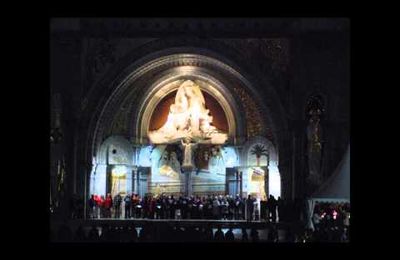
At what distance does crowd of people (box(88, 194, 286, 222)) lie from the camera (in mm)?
29375

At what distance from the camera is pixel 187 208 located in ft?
96.4

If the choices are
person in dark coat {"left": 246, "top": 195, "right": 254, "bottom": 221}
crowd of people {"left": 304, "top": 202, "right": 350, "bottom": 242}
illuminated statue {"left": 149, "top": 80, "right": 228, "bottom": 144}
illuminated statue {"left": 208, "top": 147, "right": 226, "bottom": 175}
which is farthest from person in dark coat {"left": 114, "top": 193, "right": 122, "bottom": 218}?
crowd of people {"left": 304, "top": 202, "right": 350, "bottom": 242}

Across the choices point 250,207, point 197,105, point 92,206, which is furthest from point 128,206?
point 197,105

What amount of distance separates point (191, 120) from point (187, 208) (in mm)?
4396

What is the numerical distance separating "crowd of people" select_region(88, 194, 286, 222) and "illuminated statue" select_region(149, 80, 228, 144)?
3.07 metres

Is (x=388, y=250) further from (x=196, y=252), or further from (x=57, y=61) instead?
(x=57, y=61)

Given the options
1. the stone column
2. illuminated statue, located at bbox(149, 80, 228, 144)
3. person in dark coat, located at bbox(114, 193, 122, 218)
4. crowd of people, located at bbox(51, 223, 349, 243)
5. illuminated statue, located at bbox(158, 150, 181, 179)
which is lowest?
crowd of people, located at bbox(51, 223, 349, 243)

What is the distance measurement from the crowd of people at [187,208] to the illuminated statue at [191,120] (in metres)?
3.07

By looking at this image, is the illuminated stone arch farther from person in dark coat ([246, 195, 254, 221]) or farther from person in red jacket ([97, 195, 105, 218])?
person in dark coat ([246, 195, 254, 221])

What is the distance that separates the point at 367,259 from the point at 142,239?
13.7m

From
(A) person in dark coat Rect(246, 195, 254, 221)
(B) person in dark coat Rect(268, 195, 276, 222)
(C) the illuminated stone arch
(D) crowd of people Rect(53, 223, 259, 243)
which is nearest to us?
(D) crowd of people Rect(53, 223, 259, 243)

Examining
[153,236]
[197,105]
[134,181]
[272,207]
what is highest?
[197,105]

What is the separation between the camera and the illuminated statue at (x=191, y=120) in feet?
107

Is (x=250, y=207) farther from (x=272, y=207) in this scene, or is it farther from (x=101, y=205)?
(x=101, y=205)
